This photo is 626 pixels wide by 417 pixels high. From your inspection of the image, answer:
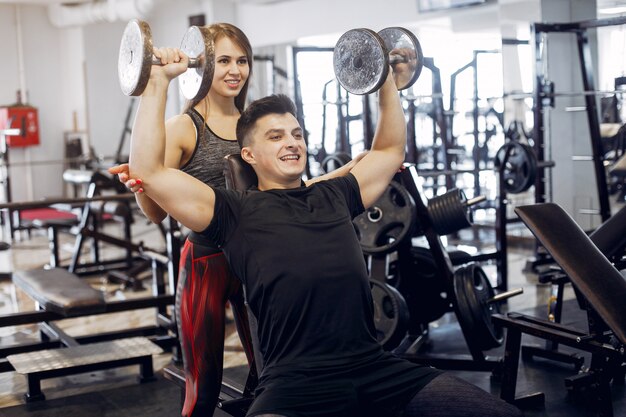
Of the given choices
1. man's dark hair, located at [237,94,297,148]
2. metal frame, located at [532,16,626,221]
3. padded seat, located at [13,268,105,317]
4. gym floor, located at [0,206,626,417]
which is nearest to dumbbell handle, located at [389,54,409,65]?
man's dark hair, located at [237,94,297,148]

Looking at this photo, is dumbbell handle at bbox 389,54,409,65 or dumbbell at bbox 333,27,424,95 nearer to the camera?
dumbbell at bbox 333,27,424,95

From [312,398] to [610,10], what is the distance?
461cm

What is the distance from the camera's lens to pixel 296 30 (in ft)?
26.2

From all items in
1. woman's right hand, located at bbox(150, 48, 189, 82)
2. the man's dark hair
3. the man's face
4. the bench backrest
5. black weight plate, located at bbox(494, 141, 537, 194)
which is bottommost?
the bench backrest

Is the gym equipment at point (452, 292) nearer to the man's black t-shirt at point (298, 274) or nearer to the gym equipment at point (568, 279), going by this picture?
the gym equipment at point (568, 279)

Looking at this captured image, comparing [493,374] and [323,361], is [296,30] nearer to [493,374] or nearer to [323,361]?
[493,374]

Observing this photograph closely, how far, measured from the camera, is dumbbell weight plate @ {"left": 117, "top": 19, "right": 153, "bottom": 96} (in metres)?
1.61

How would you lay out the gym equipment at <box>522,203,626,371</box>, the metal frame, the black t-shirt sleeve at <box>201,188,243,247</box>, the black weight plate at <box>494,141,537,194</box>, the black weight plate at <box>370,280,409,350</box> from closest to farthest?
the black t-shirt sleeve at <box>201,188,243,247</box> → the gym equipment at <box>522,203,626,371</box> → the black weight plate at <box>370,280,409,350</box> → the black weight plate at <box>494,141,537,194</box> → the metal frame

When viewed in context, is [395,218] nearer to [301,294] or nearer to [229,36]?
[229,36]

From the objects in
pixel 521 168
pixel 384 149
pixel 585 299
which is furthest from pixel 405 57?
pixel 521 168

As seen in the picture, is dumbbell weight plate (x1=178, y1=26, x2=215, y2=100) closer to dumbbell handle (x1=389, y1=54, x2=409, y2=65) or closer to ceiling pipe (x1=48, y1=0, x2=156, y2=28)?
dumbbell handle (x1=389, y1=54, x2=409, y2=65)

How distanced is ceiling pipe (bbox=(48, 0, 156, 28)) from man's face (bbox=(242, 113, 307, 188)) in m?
6.53

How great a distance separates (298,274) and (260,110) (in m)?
0.45

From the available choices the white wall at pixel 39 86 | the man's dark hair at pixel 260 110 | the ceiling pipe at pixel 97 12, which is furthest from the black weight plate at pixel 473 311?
the white wall at pixel 39 86
